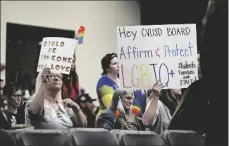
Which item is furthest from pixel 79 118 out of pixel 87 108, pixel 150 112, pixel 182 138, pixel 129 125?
pixel 87 108

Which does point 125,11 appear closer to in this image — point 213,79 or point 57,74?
point 57,74

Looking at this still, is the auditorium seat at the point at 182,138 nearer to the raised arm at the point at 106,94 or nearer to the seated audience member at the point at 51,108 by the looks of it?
the seated audience member at the point at 51,108

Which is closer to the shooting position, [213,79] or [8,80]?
[213,79]

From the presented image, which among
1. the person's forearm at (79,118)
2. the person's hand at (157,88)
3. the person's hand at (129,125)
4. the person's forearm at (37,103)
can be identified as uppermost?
the person's hand at (157,88)

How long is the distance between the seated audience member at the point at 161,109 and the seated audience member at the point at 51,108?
22.9 inches

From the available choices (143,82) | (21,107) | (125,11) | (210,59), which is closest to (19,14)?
(125,11)

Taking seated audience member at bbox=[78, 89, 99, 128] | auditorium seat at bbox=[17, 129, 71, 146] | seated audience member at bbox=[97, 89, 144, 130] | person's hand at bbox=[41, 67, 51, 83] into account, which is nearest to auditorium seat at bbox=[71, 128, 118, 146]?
auditorium seat at bbox=[17, 129, 71, 146]

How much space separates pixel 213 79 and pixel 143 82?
5.88 feet

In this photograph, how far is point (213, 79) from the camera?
3014 mm

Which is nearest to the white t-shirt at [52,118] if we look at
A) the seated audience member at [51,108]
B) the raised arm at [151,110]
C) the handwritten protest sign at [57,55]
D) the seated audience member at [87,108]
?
the seated audience member at [51,108]

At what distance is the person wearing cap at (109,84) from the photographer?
5051 millimetres

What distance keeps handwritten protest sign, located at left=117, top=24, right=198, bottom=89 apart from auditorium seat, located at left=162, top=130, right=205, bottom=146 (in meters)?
0.80

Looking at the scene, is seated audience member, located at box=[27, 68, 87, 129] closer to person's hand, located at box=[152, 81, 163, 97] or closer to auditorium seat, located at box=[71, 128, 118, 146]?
auditorium seat, located at box=[71, 128, 118, 146]

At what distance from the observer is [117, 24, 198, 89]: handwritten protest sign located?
4805 mm
